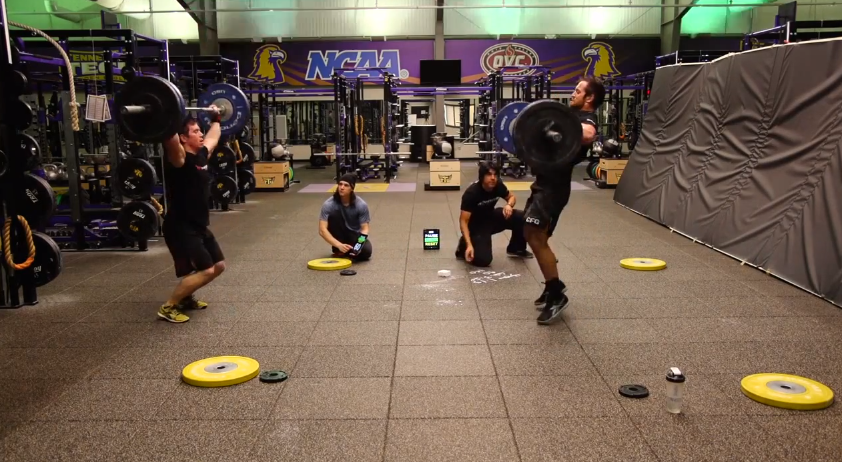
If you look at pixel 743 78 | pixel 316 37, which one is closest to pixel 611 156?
pixel 743 78

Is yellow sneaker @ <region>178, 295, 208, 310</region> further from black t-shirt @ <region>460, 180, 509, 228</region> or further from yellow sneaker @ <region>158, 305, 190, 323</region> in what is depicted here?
black t-shirt @ <region>460, 180, 509, 228</region>

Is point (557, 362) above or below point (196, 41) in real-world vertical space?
below

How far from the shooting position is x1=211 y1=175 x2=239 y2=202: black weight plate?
7727 millimetres

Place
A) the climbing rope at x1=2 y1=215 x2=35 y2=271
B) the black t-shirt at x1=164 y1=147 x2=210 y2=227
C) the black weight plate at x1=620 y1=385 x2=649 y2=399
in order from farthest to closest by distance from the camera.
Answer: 1. the climbing rope at x1=2 y1=215 x2=35 y2=271
2. the black t-shirt at x1=164 y1=147 x2=210 y2=227
3. the black weight plate at x1=620 y1=385 x2=649 y2=399

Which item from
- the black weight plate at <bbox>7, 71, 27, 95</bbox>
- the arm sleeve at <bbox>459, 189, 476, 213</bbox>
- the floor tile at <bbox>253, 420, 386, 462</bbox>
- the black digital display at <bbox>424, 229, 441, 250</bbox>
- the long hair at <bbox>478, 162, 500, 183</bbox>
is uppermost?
Result: the black weight plate at <bbox>7, 71, 27, 95</bbox>

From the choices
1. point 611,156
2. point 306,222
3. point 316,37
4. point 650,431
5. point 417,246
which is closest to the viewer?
point 650,431

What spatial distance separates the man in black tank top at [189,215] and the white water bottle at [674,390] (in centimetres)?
239

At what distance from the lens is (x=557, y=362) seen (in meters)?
2.97

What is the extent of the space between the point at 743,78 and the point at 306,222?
4.39 meters

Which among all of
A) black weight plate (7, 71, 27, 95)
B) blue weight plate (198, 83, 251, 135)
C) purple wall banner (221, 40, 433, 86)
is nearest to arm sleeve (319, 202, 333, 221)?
blue weight plate (198, 83, 251, 135)

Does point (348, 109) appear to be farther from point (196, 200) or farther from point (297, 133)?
point (196, 200)

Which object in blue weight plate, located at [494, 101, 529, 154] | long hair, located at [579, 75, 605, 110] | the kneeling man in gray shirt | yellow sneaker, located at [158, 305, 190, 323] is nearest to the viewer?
long hair, located at [579, 75, 605, 110]

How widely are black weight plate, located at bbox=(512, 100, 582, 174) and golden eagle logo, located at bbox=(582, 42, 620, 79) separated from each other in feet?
40.4

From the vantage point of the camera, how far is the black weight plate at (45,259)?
3.98 m
